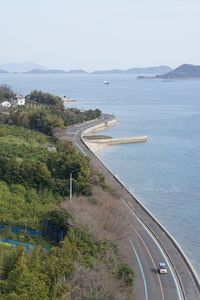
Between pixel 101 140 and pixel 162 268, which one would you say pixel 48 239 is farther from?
pixel 101 140

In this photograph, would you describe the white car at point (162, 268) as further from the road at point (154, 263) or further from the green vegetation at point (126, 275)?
the green vegetation at point (126, 275)

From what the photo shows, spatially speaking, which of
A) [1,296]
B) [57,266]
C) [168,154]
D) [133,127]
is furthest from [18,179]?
[133,127]

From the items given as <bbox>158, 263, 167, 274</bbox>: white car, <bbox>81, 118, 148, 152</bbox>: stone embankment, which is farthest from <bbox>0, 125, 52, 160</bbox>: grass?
<bbox>158, 263, 167, 274</bbox>: white car

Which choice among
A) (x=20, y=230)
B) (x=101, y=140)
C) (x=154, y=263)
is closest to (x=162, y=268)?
(x=154, y=263)

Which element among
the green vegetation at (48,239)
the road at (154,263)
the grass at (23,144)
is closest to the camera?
the green vegetation at (48,239)

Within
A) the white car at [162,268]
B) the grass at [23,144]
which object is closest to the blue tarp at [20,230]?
the white car at [162,268]

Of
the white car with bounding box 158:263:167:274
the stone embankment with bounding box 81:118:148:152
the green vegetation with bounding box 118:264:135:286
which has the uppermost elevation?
the green vegetation with bounding box 118:264:135:286

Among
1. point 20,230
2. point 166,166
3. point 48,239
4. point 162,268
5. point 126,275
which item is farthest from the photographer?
point 166,166

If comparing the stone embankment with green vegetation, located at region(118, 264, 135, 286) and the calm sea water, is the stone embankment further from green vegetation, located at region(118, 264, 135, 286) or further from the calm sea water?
green vegetation, located at region(118, 264, 135, 286)

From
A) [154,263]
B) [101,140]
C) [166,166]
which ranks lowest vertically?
[166,166]
